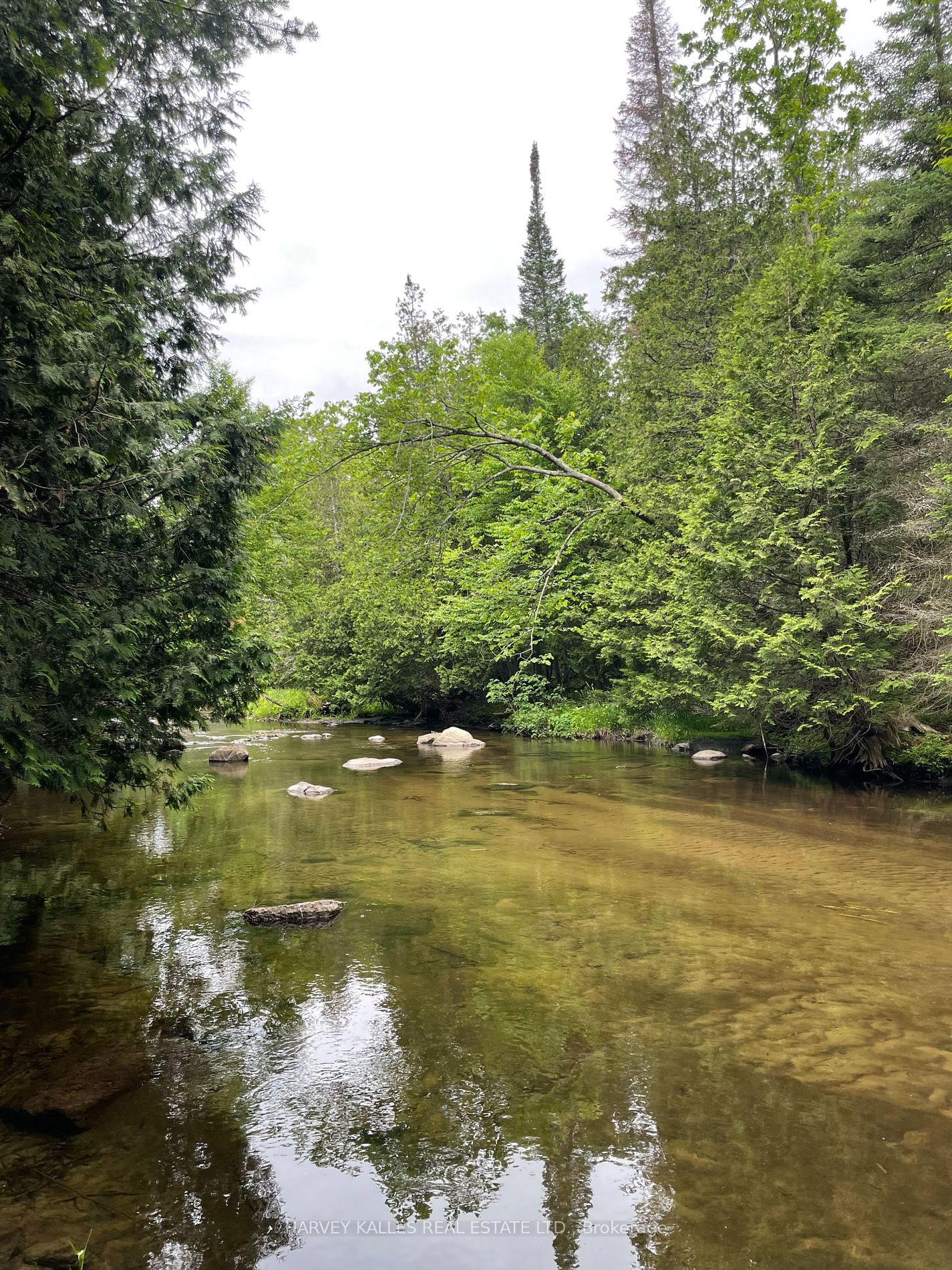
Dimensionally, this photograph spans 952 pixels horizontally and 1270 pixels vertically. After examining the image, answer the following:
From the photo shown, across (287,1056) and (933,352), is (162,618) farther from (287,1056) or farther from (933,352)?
(933,352)

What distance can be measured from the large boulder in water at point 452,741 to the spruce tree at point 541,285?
96.1ft

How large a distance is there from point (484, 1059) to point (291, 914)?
2.91 meters

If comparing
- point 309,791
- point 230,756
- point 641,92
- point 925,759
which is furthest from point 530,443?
point 641,92

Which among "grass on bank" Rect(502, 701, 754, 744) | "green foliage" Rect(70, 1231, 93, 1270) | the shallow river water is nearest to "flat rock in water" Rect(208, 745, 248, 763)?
the shallow river water

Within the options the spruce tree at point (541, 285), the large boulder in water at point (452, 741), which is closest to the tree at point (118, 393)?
the large boulder in water at point (452, 741)

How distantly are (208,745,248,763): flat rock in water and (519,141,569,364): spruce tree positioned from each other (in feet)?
108

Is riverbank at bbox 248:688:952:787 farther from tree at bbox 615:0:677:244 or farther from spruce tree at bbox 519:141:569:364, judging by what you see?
spruce tree at bbox 519:141:569:364

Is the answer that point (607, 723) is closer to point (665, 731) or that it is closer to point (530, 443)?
point (665, 731)

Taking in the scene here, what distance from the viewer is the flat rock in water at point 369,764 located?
16.4m

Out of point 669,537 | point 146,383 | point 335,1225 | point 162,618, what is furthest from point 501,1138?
point 669,537

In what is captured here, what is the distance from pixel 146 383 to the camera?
5781 mm

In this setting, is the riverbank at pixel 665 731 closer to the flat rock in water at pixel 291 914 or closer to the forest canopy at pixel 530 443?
the forest canopy at pixel 530 443

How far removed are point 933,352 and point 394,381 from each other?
38.9ft

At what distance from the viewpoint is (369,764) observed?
16734mm
